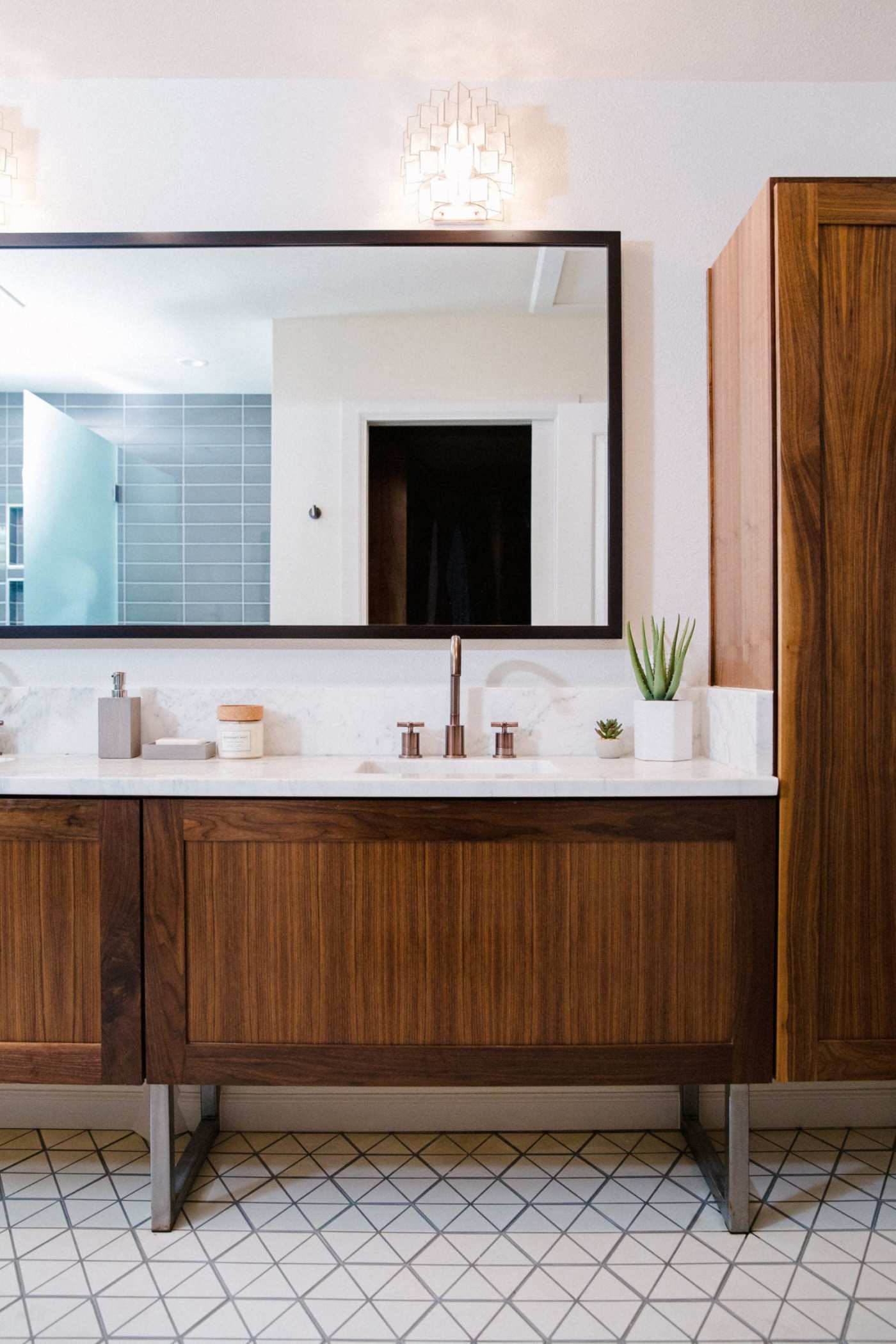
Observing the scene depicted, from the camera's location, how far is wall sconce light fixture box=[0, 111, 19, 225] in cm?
195

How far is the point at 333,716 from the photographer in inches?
77.0

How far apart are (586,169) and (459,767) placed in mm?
1385

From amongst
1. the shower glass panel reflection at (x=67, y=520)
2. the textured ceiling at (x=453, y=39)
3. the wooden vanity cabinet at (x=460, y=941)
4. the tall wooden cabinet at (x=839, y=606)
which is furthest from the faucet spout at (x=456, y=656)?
the textured ceiling at (x=453, y=39)

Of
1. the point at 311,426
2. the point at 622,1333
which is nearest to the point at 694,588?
the point at 311,426

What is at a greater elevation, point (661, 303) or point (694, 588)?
point (661, 303)

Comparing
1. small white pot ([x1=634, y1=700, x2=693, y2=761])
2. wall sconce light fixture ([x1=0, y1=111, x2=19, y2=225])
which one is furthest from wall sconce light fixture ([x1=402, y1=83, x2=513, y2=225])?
small white pot ([x1=634, y1=700, x2=693, y2=761])

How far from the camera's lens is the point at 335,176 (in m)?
1.96

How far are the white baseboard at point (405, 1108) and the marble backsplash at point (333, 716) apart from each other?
77cm

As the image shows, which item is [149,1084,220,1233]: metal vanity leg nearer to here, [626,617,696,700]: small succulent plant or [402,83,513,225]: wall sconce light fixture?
[626,617,696,700]: small succulent plant

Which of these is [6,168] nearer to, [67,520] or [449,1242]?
[67,520]

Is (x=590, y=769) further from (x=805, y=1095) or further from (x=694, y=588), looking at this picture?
(x=805, y=1095)

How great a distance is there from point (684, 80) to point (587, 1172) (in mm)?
2390

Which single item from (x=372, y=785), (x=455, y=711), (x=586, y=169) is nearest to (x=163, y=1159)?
(x=372, y=785)

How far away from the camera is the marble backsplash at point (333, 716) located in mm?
1955
